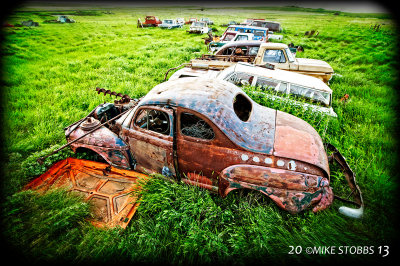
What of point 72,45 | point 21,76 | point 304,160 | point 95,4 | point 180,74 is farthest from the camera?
Answer: point 95,4

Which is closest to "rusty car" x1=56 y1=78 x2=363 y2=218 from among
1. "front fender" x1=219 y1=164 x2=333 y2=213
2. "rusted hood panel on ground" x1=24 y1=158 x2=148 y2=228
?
"front fender" x1=219 y1=164 x2=333 y2=213

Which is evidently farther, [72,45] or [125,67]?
[72,45]

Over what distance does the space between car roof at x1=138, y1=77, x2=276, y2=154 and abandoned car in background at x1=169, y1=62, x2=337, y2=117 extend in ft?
6.03

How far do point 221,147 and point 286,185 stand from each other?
956 millimetres

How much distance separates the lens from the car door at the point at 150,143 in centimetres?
273

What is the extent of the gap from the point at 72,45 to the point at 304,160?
17.1 metres

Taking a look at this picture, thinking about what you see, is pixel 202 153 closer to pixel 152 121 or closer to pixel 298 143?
pixel 152 121

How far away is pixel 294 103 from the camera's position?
4293mm

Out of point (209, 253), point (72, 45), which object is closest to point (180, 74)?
point (209, 253)

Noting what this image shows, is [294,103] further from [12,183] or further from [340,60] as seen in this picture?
[340,60]

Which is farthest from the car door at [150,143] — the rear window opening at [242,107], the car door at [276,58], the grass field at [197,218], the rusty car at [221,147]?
the car door at [276,58]

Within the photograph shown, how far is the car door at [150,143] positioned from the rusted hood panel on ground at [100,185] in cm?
30

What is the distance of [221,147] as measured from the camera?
252 centimetres

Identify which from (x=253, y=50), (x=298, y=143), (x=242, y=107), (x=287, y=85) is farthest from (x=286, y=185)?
(x=253, y=50)
